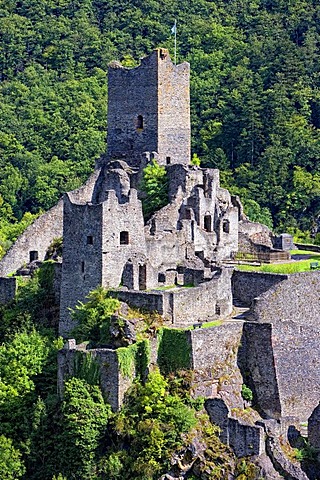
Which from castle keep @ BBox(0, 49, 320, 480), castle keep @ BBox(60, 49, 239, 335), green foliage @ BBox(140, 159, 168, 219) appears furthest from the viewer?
green foliage @ BBox(140, 159, 168, 219)

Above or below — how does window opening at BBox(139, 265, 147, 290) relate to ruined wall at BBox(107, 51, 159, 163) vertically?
below

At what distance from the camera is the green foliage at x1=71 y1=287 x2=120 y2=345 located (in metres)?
48.1

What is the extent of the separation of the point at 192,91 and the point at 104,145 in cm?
717

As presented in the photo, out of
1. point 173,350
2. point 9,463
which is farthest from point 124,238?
point 9,463

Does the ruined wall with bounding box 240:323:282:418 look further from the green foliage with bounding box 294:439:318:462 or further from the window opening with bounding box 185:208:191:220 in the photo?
the window opening with bounding box 185:208:191:220

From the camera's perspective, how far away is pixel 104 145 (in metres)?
91.2

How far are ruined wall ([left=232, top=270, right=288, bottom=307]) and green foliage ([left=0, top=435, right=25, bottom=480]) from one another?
36.4 ft

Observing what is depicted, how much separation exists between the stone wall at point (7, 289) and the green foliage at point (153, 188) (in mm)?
6738

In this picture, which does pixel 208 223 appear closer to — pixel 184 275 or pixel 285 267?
pixel 285 267

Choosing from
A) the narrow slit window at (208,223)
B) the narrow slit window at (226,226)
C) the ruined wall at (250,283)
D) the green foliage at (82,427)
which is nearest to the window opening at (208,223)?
the narrow slit window at (208,223)

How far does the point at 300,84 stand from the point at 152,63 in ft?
105

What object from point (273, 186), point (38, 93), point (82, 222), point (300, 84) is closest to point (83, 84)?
point (38, 93)

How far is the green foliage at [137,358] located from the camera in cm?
4634

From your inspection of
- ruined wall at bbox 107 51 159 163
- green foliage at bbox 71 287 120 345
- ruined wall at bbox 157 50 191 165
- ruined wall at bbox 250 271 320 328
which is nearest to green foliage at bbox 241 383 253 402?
ruined wall at bbox 250 271 320 328
